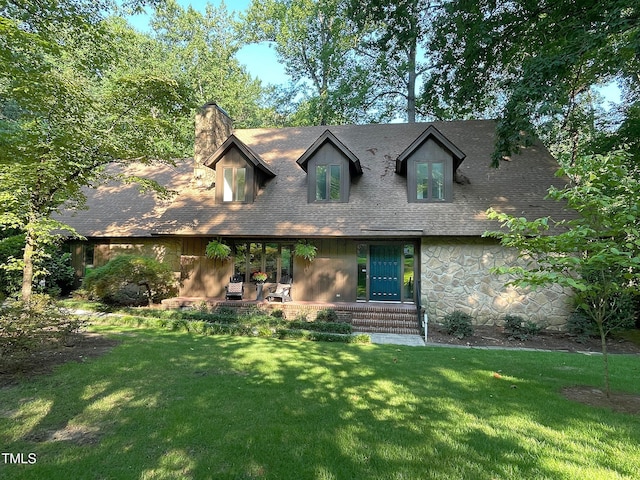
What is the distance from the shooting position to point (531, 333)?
10.8 meters

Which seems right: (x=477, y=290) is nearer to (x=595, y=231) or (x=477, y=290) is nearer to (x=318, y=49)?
(x=595, y=231)

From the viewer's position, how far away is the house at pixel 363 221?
467 inches

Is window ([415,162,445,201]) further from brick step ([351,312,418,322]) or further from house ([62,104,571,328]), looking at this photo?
brick step ([351,312,418,322])

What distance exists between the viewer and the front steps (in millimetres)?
11250

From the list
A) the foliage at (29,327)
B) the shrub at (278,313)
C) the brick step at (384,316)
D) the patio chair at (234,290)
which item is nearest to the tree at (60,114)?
the foliage at (29,327)

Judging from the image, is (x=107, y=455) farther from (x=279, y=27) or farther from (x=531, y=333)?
(x=279, y=27)

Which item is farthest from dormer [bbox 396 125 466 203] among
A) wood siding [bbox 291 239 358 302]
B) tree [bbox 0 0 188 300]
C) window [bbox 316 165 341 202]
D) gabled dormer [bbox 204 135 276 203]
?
tree [bbox 0 0 188 300]

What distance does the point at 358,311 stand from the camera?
38.7ft

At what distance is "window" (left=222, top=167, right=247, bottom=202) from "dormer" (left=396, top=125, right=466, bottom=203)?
6.57 m

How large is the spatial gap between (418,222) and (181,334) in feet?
27.8

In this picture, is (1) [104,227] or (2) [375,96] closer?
(1) [104,227]

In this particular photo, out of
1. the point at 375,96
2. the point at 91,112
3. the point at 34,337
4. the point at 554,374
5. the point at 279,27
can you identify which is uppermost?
the point at 279,27

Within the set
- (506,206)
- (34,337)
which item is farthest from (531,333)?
(34,337)

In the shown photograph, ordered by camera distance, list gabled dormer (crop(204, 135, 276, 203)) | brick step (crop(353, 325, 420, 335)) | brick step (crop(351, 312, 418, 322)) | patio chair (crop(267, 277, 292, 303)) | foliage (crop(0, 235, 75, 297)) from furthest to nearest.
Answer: gabled dormer (crop(204, 135, 276, 203)) < foliage (crop(0, 235, 75, 297)) < patio chair (crop(267, 277, 292, 303)) < brick step (crop(351, 312, 418, 322)) < brick step (crop(353, 325, 420, 335))
